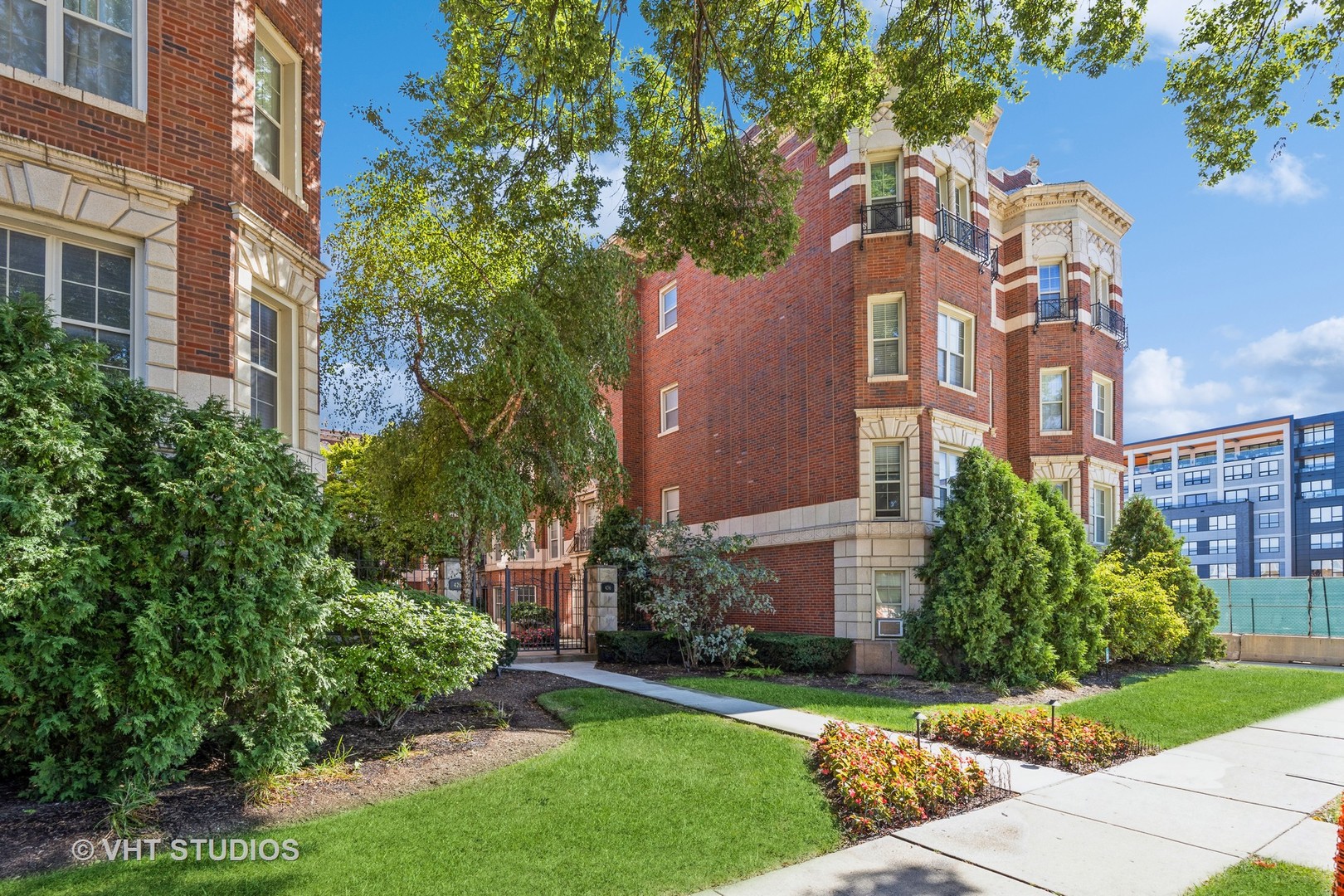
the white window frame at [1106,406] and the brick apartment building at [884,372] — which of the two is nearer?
the brick apartment building at [884,372]

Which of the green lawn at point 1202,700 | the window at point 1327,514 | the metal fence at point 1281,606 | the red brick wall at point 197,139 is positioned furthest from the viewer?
the window at point 1327,514

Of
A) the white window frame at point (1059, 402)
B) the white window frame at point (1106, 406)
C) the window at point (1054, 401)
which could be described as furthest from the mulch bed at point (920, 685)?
the white window frame at point (1106, 406)

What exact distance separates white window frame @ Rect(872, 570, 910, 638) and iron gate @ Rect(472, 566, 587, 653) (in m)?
6.97

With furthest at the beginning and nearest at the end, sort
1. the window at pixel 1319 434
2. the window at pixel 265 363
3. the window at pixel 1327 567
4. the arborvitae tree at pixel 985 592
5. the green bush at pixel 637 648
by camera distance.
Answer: the window at pixel 1319 434 < the window at pixel 1327 567 < the green bush at pixel 637 648 < the arborvitae tree at pixel 985 592 < the window at pixel 265 363

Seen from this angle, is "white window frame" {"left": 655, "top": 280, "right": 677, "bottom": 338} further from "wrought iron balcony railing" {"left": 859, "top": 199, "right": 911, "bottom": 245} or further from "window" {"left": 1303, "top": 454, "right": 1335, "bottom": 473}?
"window" {"left": 1303, "top": 454, "right": 1335, "bottom": 473}

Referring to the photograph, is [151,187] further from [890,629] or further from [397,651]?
[890,629]

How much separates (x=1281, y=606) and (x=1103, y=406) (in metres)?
7.19

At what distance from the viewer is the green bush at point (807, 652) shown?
56.2ft

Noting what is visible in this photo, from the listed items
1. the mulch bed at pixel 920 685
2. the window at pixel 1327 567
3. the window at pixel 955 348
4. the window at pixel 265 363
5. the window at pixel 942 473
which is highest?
the window at pixel 955 348

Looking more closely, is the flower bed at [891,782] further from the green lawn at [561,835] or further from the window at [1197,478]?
the window at [1197,478]

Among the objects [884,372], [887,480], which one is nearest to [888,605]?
[887,480]

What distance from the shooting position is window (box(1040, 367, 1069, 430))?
24.1 meters

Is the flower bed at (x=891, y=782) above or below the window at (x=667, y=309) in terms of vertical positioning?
below

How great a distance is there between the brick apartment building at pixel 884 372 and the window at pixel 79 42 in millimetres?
11687
